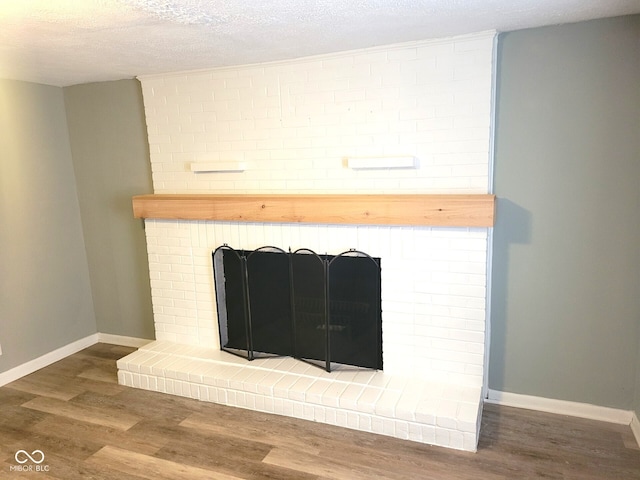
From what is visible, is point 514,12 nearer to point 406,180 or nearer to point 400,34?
point 400,34

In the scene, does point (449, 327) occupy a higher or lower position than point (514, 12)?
lower

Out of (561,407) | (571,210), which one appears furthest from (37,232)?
(561,407)

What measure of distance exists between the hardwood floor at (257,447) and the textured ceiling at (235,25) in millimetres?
2106

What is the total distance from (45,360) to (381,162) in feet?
9.67

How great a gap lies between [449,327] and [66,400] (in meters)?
2.49

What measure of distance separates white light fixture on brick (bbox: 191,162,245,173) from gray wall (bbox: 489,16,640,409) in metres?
1.60

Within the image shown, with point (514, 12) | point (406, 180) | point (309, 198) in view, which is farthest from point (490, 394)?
point (514, 12)

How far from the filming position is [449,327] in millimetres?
2727

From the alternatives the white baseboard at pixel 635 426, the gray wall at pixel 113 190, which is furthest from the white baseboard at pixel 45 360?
the white baseboard at pixel 635 426

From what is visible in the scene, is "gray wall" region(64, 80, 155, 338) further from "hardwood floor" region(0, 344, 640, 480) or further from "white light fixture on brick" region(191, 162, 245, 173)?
"hardwood floor" region(0, 344, 640, 480)

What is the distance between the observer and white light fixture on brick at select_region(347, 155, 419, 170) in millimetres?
2660

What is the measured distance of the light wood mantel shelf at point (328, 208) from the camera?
251cm

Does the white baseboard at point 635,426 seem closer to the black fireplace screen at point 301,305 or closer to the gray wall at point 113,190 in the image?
the black fireplace screen at point 301,305

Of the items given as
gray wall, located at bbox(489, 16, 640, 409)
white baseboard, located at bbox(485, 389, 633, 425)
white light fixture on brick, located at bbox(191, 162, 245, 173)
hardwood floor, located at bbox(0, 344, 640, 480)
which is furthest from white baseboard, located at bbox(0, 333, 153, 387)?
gray wall, located at bbox(489, 16, 640, 409)
